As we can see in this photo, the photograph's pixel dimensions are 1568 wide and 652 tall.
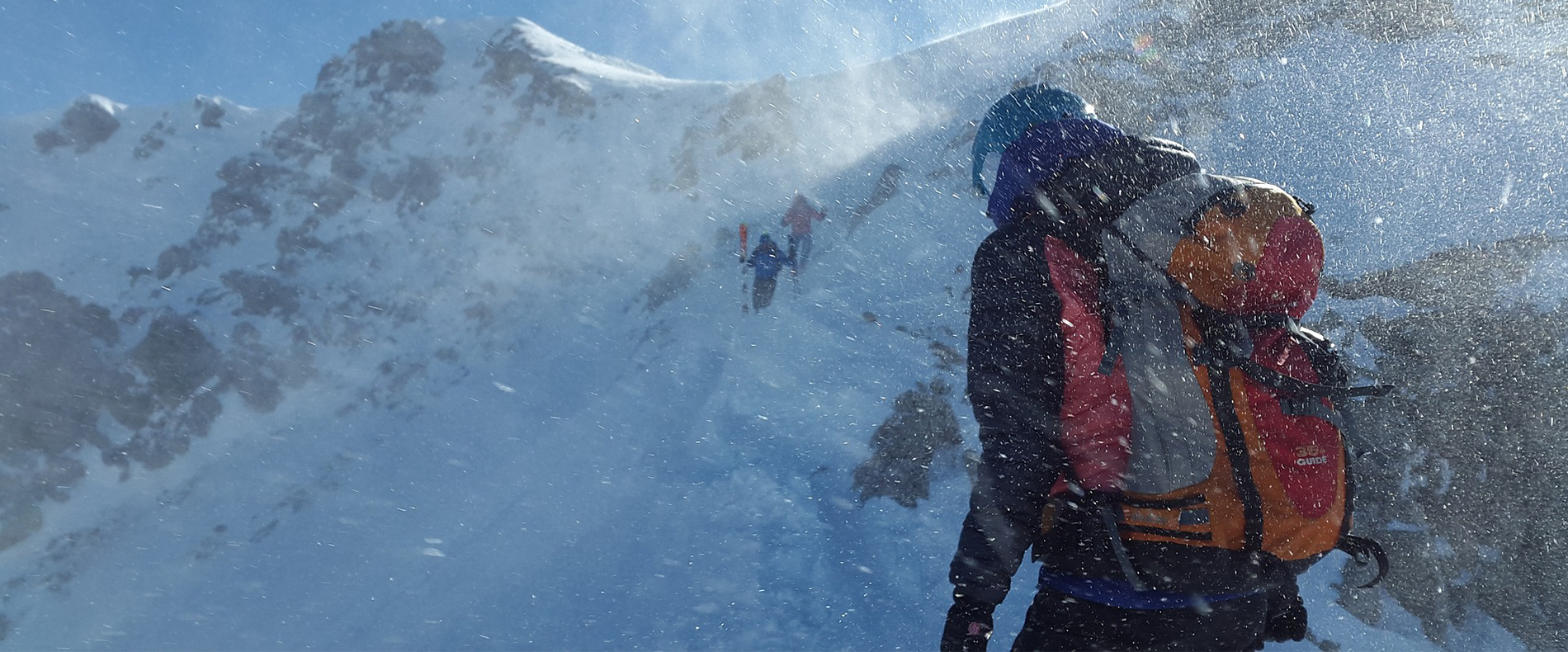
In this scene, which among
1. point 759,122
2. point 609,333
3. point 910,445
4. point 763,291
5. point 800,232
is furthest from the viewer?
point 759,122

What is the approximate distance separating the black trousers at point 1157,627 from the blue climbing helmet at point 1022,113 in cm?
111

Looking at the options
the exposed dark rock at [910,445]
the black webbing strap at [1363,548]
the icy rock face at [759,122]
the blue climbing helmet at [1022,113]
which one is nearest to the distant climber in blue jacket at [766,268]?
the exposed dark rock at [910,445]

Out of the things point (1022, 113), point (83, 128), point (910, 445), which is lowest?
point (1022, 113)

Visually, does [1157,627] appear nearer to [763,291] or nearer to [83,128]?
[763,291]

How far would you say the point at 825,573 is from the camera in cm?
798

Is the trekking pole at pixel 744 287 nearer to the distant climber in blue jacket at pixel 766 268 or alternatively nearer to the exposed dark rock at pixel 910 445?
the distant climber in blue jacket at pixel 766 268

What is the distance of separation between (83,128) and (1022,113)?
247 ft

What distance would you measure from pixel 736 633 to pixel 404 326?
86.6 ft

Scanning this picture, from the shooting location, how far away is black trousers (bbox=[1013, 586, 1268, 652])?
1625 mm

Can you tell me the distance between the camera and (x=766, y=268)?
1608 centimetres

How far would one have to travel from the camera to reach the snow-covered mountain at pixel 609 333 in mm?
9102

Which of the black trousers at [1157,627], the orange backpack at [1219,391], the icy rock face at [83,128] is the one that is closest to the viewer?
the orange backpack at [1219,391]

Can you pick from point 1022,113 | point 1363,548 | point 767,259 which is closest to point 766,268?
point 767,259

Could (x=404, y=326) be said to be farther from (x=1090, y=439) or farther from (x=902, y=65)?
(x=1090, y=439)
